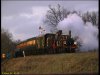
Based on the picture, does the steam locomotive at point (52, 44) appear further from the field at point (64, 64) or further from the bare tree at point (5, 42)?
the bare tree at point (5, 42)

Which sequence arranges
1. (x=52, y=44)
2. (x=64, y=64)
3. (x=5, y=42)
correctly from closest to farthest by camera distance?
(x=64, y=64) < (x=52, y=44) < (x=5, y=42)

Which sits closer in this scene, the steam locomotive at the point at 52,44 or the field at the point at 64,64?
the field at the point at 64,64

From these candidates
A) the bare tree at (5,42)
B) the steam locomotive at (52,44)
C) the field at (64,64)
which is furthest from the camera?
the bare tree at (5,42)

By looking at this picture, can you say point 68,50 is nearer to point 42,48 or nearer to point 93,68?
point 42,48

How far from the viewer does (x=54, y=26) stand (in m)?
50.3

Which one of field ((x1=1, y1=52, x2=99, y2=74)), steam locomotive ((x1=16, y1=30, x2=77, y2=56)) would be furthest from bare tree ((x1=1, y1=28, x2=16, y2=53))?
field ((x1=1, y1=52, x2=99, y2=74))

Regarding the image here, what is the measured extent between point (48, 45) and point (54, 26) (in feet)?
64.3

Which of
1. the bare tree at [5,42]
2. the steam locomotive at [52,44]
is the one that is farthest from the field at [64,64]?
the bare tree at [5,42]

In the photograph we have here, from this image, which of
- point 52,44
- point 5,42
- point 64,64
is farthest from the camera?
point 5,42

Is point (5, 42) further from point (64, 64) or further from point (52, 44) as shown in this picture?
point (64, 64)

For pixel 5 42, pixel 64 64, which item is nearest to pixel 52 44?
pixel 64 64

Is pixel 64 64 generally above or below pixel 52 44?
below

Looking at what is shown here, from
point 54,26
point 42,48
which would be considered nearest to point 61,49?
point 42,48

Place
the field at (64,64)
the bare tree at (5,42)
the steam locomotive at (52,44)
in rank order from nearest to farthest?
the field at (64,64) → the steam locomotive at (52,44) → the bare tree at (5,42)
